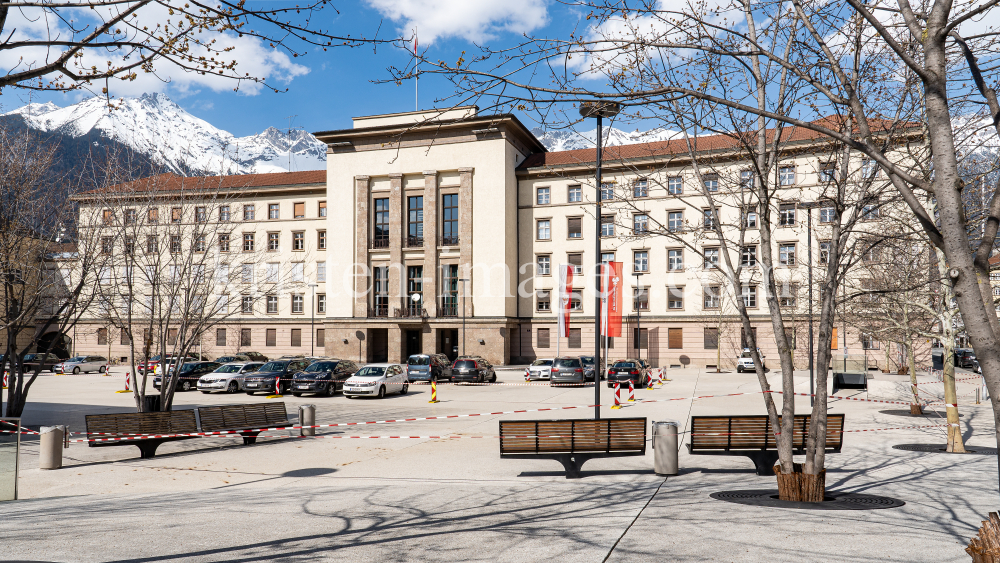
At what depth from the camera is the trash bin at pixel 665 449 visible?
1108cm

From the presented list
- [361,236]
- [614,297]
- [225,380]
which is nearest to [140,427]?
A: [225,380]

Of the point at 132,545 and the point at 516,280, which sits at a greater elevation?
the point at 516,280

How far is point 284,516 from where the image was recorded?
8.05 m

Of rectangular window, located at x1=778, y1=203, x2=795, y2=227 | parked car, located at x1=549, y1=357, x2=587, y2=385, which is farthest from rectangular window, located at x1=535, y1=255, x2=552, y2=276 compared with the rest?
parked car, located at x1=549, y1=357, x2=587, y2=385

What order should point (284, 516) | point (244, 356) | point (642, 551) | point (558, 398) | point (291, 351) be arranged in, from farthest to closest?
point (291, 351) → point (244, 356) → point (558, 398) → point (284, 516) → point (642, 551)

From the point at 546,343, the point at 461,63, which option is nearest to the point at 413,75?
the point at 461,63

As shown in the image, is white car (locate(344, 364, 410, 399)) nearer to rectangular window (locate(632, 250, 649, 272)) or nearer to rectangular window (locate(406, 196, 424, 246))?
rectangular window (locate(406, 196, 424, 246))

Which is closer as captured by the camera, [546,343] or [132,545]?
[132,545]

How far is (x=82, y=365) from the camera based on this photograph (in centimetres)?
5147

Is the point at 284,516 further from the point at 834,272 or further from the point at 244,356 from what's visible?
the point at 244,356

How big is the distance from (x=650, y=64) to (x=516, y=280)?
47326 millimetres

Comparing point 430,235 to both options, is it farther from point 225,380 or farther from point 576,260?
point 225,380

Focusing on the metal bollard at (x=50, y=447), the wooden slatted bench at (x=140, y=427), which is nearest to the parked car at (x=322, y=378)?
the wooden slatted bench at (x=140, y=427)

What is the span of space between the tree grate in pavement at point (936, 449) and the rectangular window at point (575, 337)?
39591 millimetres
